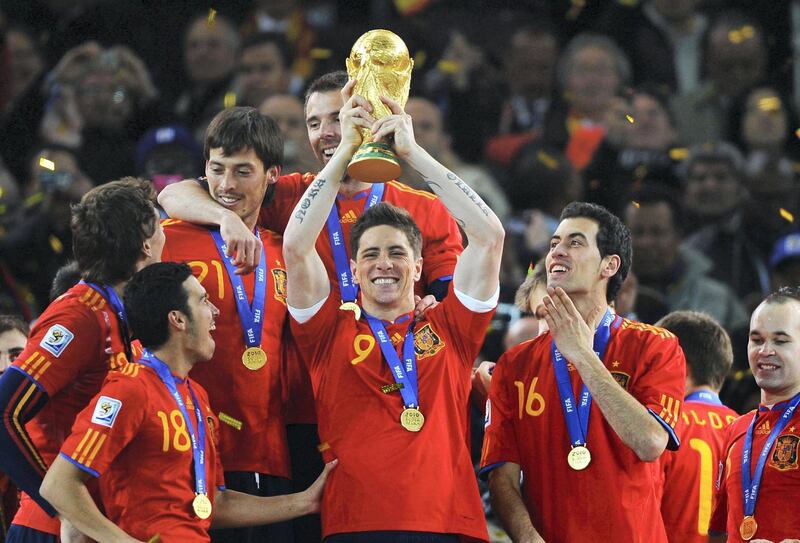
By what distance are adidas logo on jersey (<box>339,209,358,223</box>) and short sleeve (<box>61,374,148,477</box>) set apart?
4.57ft

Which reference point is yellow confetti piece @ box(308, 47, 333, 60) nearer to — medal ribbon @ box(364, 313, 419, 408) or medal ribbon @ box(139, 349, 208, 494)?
medal ribbon @ box(364, 313, 419, 408)

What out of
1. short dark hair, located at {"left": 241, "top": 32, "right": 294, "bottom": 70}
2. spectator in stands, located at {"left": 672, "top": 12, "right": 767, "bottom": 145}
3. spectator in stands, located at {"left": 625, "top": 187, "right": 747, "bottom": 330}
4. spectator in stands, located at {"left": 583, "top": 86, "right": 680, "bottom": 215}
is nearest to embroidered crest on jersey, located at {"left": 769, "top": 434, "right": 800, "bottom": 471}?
spectator in stands, located at {"left": 625, "top": 187, "right": 747, "bottom": 330}

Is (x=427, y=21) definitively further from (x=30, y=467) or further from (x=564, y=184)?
(x=30, y=467)

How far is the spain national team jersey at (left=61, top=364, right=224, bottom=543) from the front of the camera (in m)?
4.99

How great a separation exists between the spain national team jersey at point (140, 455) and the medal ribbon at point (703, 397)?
8.79ft

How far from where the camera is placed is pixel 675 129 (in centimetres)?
1089

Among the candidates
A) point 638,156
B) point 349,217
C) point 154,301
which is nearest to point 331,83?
point 349,217

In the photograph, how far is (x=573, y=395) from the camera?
5.59m

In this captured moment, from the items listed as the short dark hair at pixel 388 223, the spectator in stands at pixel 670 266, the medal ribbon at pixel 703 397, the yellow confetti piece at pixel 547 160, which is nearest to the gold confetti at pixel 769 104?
the spectator in stands at pixel 670 266

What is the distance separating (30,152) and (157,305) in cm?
592

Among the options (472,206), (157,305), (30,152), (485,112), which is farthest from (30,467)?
(485,112)

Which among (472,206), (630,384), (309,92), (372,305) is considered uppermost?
(309,92)

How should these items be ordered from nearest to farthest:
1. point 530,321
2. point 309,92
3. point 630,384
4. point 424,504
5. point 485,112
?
point 424,504
point 630,384
point 309,92
point 530,321
point 485,112

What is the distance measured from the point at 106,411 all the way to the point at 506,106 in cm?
681
